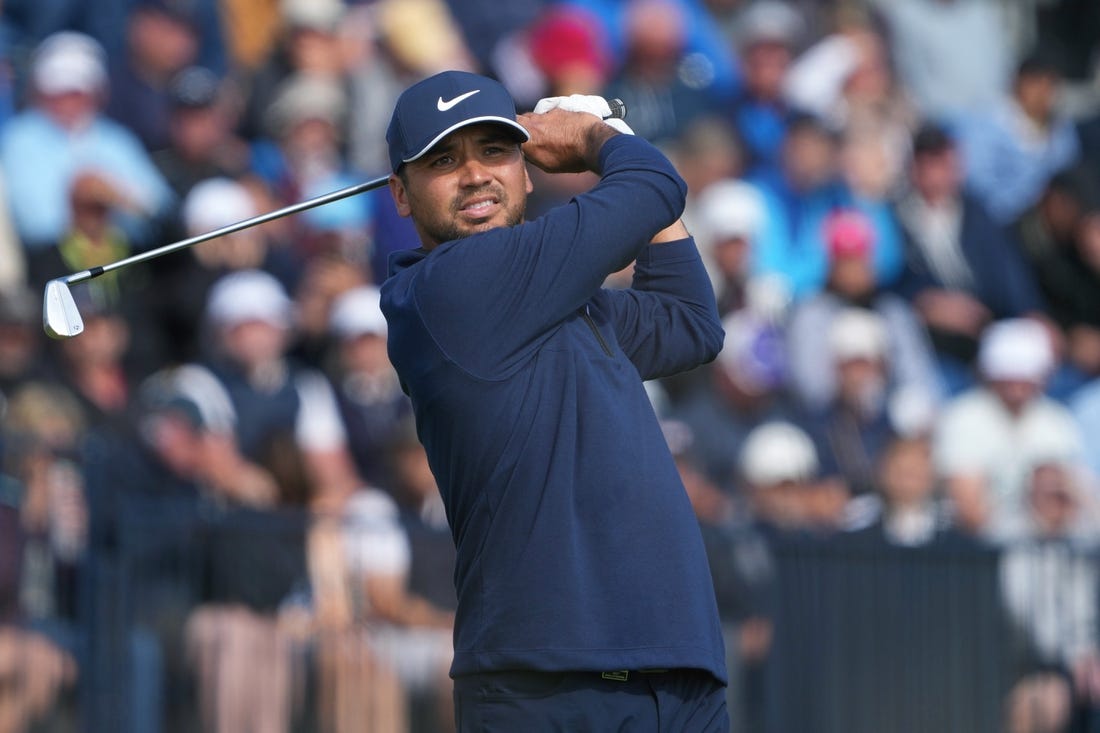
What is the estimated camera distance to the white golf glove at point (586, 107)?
4383 mm

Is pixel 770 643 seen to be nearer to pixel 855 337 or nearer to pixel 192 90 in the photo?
pixel 855 337

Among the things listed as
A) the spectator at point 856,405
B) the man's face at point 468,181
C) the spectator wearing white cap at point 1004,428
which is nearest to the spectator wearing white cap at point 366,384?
the spectator at point 856,405

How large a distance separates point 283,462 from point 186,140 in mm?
2316

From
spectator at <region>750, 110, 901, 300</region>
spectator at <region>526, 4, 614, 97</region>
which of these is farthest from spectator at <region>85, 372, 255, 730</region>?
spectator at <region>750, 110, 901, 300</region>

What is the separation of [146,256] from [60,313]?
0.43 m

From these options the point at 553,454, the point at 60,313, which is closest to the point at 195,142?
the point at 60,313

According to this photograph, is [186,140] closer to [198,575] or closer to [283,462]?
[283,462]

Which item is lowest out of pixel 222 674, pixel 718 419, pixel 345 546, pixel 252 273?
pixel 222 674

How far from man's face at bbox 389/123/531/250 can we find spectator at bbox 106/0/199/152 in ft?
20.4

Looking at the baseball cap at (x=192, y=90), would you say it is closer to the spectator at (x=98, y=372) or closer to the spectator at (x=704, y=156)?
the spectator at (x=98, y=372)

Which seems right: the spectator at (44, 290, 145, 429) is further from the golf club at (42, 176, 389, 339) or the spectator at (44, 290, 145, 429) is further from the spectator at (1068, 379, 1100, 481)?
the spectator at (1068, 379, 1100, 481)

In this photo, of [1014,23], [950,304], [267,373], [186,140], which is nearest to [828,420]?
[950,304]

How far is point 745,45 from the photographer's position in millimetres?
12625

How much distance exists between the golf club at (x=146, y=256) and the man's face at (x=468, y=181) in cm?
31
